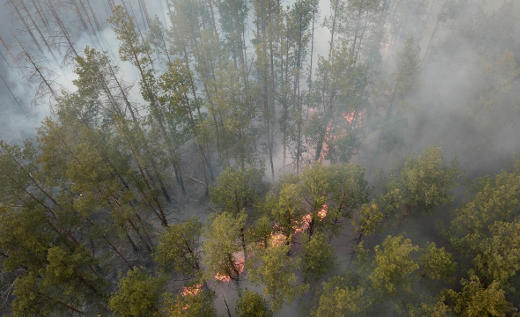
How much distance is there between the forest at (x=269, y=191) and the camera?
590 inches

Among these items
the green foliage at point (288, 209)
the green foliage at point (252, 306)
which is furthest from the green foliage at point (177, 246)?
the green foliage at point (288, 209)

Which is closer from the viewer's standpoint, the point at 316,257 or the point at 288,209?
the point at 288,209

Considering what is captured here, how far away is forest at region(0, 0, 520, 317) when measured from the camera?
1499 cm

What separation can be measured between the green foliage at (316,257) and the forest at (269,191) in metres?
0.16

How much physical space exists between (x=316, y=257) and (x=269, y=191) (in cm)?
694

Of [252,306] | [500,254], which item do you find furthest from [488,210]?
[252,306]

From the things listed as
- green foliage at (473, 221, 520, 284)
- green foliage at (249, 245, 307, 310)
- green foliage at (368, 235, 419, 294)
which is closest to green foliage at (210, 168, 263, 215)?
green foliage at (249, 245, 307, 310)


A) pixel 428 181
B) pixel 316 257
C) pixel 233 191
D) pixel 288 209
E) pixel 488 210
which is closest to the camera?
pixel 488 210

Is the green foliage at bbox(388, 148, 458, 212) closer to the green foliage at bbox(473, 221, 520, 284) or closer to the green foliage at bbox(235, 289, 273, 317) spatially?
the green foliage at bbox(473, 221, 520, 284)

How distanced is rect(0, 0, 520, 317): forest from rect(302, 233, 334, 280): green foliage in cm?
16

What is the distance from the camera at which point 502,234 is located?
14.8 m

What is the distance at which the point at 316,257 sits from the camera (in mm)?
17344

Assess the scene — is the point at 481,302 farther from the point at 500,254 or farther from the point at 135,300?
the point at 135,300

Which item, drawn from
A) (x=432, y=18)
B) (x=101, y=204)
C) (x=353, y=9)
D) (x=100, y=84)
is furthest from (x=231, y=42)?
(x=432, y=18)
